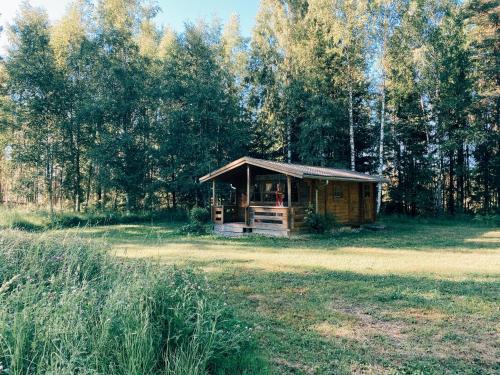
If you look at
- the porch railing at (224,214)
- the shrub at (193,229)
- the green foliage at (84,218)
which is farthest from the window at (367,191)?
Result: the green foliage at (84,218)

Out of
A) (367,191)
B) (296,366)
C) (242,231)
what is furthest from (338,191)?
(296,366)

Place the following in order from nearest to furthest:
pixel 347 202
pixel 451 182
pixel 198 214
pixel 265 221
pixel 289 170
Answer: pixel 289 170
pixel 265 221
pixel 347 202
pixel 198 214
pixel 451 182

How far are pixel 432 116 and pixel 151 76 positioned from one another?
53.4 feet

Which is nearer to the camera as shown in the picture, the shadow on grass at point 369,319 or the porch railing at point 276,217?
the shadow on grass at point 369,319

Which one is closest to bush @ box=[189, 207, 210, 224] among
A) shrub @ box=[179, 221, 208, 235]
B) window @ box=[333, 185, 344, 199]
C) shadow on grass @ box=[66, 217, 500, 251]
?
shrub @ box=[179, 221, 208, 235]

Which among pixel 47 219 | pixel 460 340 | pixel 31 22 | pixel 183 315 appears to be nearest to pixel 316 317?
pixel 460 340

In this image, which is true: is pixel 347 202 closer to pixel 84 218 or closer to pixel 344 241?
pixel 344 241

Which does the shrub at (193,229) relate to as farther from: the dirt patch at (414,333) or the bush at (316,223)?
the dirt patch at (414,333)

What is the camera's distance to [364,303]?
16.0 ft

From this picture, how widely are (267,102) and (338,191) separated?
937 centimetres

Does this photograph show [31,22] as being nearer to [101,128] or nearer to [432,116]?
[101,128]

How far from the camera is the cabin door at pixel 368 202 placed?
51.7 ft

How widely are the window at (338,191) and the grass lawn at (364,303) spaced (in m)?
4.98

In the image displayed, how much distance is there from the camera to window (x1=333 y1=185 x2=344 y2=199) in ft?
47.8
